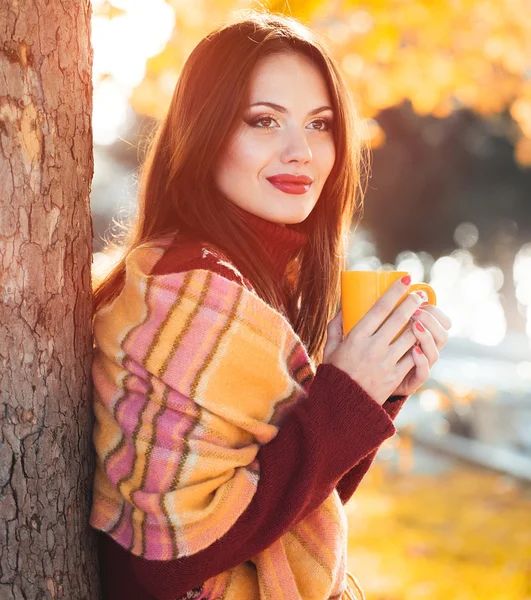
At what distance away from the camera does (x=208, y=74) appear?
1.96 metres

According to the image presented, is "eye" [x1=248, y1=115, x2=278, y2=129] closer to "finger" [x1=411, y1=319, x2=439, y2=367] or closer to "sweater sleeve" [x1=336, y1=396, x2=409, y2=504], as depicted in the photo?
"finger" [x1=411, y1=319, x2=439, y2=367]

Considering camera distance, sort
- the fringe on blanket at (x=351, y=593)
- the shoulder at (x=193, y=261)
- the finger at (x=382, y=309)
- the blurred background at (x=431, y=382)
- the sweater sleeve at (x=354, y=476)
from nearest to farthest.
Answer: the shoulder at (x=193, y=261), the finger at (x=382, y=309), the fringe on blanket at (x=351, y=593), the sweater sleeve at (x=354, y=476), the blurred background at (x=431, y=382)

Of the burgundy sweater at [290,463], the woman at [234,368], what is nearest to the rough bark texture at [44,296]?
the woman at [234,368]

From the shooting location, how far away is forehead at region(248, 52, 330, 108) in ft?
6.38

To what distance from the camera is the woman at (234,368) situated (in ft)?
5.05

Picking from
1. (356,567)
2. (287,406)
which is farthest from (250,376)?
(356,567)

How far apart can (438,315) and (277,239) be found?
47 cm

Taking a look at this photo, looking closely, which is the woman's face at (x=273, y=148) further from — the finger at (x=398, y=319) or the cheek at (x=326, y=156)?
the finger at (x=398, y=319)

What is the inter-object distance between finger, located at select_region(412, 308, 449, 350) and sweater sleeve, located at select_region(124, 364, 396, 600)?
9.8 inches

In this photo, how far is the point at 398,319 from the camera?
1.71 metres

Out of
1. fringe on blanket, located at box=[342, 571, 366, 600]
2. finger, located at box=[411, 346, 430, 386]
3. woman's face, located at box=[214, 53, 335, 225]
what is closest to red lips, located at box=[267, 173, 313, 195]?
woman's face, located at box=[214, 53, 335, 225]

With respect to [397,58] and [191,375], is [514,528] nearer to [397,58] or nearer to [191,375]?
[397,58]

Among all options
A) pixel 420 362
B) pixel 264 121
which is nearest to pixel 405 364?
pixel 420 362

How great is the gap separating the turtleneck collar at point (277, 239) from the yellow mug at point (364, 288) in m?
0.28
